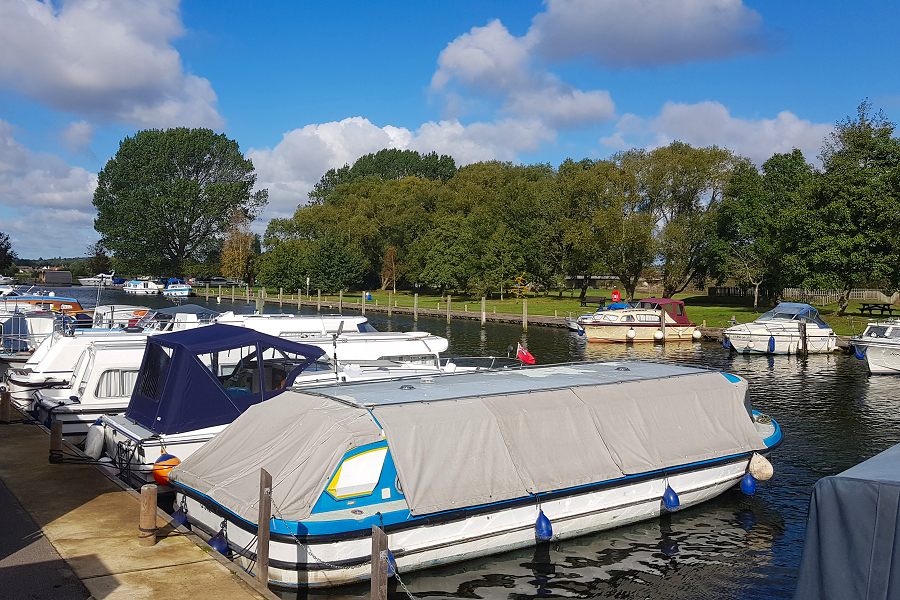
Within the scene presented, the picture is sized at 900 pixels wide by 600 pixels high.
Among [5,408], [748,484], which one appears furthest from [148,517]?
[748,484]

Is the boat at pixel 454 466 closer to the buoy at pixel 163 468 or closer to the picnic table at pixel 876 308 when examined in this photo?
the buoy at pixel 163 468

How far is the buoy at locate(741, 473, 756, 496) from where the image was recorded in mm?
20094

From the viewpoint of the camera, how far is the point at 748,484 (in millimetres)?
20094

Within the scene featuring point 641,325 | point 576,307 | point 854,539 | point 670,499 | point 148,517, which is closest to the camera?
point 854,539

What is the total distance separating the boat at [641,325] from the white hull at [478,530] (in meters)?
43.8

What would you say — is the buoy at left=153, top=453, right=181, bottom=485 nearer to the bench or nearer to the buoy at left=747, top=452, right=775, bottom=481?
the buoy at left=747, top=452, right=775, bottom=481

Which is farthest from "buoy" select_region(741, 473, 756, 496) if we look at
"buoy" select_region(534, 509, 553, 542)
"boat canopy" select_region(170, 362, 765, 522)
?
"buoy" select_region(534, 509, 553, 542)

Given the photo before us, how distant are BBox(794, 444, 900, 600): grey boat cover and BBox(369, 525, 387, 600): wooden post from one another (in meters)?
5.28

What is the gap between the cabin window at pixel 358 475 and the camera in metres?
14.3

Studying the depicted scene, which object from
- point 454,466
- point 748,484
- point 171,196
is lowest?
point 748,484

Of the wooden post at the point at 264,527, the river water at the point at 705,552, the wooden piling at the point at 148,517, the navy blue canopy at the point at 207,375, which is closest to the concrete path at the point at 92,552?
the wooden piling at the point at 148,517

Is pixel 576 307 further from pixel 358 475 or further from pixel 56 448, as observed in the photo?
pixel 358 475

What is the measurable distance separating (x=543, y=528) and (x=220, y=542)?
6223 millimetres

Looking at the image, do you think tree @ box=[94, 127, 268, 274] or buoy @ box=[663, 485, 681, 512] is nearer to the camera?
buoy @ box=[663, 485, 681, 512]
